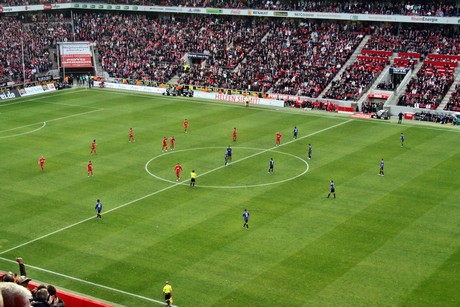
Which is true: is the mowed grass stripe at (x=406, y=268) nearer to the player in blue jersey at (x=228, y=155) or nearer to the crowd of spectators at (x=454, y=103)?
the player in blue jersey at (x=228, y=155)

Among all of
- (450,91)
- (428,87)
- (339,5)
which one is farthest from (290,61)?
(450,91)

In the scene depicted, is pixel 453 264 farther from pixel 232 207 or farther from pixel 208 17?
pixel 208 17

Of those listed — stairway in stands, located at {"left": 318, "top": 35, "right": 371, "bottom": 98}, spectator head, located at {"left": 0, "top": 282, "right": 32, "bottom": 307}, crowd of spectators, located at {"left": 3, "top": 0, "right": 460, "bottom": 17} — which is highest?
crowd of spectators, located at {"left": 3, "top": 0, "right": 460, "bottom": 17}

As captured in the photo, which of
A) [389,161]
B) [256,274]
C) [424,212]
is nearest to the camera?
[256,274]

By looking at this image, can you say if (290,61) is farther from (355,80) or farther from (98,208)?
(98,208)

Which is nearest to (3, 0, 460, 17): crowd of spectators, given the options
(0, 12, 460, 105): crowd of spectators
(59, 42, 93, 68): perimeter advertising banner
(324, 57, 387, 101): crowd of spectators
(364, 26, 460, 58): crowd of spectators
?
(0, 12, 460, 105): crowd of spectators

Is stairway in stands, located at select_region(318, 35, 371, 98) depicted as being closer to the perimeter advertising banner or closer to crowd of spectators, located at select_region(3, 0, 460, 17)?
crowd of spectators, located at select_region(3, 0, 460, 17)

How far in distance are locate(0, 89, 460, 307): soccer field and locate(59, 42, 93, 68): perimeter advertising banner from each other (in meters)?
29.9

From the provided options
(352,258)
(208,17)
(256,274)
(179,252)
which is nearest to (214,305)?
(256,274)

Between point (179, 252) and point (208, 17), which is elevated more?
point (208, 17)

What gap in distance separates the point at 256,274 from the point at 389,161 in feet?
81.1

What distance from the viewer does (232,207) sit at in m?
42.4

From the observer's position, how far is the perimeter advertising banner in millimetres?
97062

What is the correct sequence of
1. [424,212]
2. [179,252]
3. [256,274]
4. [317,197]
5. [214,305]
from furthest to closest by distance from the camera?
[317,197] → [424,212] → [179,252] → [256,274] → [214,305]
